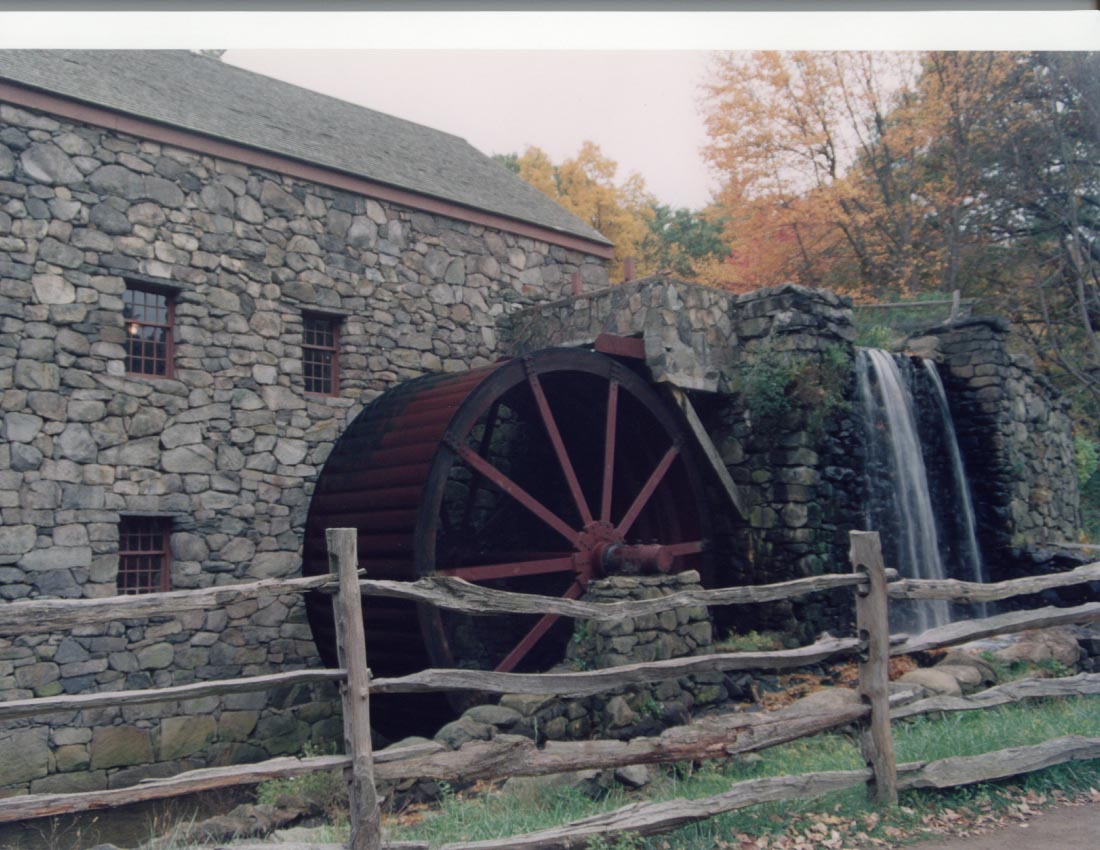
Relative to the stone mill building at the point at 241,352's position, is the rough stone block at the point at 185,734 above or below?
below

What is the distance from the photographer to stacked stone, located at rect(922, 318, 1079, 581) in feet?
31.8

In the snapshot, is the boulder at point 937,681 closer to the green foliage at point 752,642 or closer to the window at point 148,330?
the green foliage at point 752,642

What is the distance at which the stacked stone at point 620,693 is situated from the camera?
17.6 feet

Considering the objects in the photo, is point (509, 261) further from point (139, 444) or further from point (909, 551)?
point (909, 551)

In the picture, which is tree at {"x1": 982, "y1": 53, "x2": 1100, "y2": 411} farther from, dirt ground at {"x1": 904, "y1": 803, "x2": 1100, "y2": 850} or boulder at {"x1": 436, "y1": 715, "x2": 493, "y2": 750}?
boulder at {"x1": 436, "y1": 715, "x2": 493, "y2": 750}

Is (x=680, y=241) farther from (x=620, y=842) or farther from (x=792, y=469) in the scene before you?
(x=620, y=842)

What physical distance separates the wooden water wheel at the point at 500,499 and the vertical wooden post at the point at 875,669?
2749 mm

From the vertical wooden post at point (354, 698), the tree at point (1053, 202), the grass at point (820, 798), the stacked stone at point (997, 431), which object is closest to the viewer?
the vertical wooden post at point (354, 698)

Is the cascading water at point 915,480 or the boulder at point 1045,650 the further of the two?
the cascading water at point 915,480

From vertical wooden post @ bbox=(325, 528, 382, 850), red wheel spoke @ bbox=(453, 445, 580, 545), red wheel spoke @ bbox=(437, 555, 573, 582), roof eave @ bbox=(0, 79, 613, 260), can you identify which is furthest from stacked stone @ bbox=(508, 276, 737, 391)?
vertical wooden post @ bbox=(325, 528, 382, 850)

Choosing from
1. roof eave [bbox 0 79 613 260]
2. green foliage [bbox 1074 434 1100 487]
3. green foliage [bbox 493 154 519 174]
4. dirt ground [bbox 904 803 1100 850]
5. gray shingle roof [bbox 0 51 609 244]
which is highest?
green foliage [bbox 493 154 519 174]

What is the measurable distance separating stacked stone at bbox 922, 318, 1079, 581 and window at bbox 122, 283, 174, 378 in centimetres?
744

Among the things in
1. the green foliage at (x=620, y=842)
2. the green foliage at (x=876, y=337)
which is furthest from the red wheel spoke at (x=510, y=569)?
the green foliage at (x=876, y=337)

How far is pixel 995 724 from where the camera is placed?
4.69m
